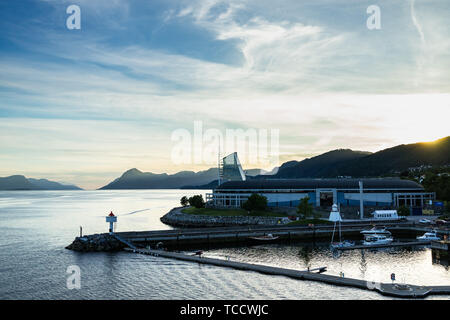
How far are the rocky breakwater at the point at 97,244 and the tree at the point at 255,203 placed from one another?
5286 centimetres

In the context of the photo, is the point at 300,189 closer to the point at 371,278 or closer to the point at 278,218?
the point at 278,218

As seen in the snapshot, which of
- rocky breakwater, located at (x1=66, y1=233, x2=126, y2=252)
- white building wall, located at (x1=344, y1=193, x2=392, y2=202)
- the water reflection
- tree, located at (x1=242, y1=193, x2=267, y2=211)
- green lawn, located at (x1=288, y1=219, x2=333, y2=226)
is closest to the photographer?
the water reflection

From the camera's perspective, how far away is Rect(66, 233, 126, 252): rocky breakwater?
74.1 metres

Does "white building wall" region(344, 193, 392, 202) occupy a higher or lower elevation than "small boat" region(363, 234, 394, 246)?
higher

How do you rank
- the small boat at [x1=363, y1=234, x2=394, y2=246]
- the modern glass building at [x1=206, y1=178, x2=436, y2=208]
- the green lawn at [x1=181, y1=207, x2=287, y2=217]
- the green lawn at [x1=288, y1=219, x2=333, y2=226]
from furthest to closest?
the modern glass building at [x1=206, y1=178, x2=436, y2=208], the green lawn at [x1=181, y1=207, x2=287, y2=217], the green lawn at [x1=288, y1=219, x2=333, y2=226], the small boat at [x1=363, y1=234, x2=394, y2=246]

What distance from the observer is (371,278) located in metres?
53.8

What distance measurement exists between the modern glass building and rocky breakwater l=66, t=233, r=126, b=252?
6225cm

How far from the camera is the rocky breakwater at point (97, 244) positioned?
74125 millimetres

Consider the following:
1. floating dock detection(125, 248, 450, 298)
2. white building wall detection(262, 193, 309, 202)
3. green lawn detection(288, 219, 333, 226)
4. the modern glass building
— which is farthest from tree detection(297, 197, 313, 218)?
floating dock detection(125, 248, 450, 298)

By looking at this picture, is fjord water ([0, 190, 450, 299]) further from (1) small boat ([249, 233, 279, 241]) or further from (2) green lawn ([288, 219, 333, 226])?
(2) green lawn ([288, 219, 333, 226])

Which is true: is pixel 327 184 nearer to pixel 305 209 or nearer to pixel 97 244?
pixel 305 209

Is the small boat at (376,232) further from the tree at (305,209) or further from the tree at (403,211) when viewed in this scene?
the tree at (403,211)
